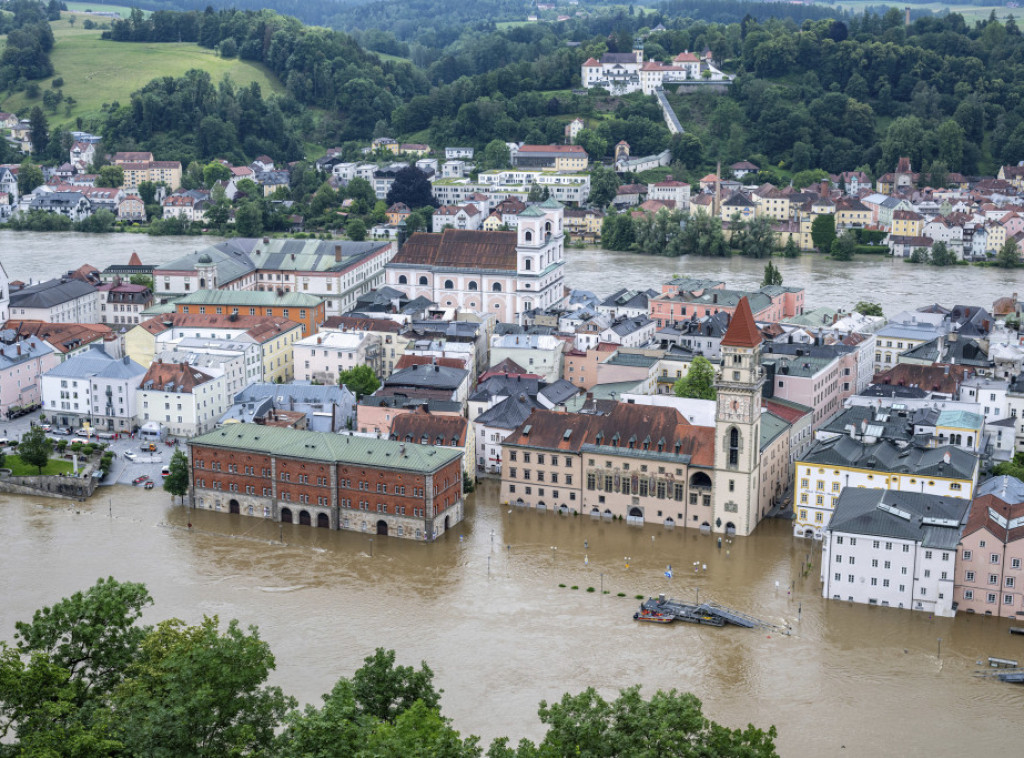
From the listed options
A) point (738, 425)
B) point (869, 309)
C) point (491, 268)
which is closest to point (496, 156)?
point (491, 268)

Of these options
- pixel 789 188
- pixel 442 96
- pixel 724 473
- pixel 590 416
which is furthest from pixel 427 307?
pixel 442 96

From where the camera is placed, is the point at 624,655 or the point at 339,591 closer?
the point at 624,655

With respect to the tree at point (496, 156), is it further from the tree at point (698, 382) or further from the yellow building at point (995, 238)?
the tree at point (698, 382)

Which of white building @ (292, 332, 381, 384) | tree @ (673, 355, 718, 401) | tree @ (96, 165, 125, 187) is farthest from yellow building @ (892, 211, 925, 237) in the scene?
tree @ (96, 165, 125, 187)

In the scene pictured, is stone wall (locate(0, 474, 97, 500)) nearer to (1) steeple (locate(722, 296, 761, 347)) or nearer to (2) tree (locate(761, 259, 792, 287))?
(1) steeple (locate(722, 296, 761, 347))

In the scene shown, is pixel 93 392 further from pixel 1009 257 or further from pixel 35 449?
pixel 1009 257

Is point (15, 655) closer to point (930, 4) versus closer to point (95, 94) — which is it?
point (95, 94)

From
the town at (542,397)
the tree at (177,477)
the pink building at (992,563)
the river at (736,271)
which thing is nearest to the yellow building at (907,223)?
the river at (736,271)
